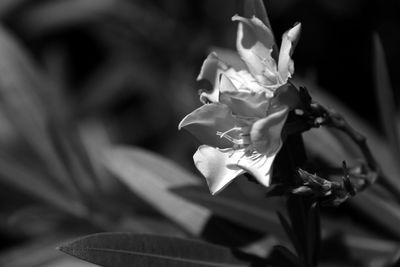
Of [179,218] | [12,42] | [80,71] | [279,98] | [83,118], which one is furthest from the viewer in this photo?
[80,71]

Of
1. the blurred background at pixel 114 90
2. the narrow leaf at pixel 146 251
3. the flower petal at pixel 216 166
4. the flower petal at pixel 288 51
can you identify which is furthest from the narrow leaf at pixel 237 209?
the flower petal at pixel 288 51

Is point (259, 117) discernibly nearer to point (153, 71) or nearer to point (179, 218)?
point (179, 218)

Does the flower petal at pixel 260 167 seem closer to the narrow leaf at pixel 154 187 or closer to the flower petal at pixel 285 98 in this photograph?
the flower petal at pixel 285 98

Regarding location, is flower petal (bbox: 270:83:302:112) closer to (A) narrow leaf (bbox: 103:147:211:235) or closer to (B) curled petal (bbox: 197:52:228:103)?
(B) curled petal (bbox: 197:52:228:103)

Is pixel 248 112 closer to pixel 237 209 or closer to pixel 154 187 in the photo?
pixel 237 209

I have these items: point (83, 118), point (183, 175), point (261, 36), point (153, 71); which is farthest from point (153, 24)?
point (261, 36)
